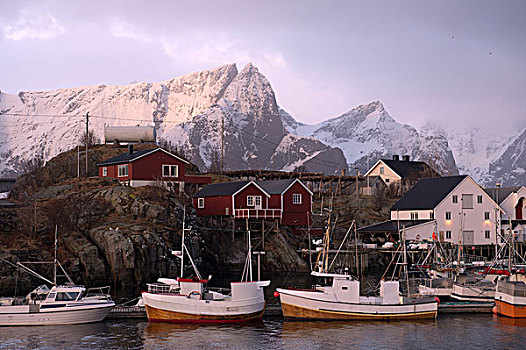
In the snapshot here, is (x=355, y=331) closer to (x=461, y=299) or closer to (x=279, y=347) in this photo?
(x=279, y=347)

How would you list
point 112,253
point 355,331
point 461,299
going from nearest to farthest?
point 355,331, point 461,299, point 112,253

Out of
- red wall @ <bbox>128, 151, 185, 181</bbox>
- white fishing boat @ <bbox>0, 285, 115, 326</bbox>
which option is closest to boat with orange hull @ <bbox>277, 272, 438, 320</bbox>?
white fishing boat @ <bbox>0, 285, 115, 326</bbox>

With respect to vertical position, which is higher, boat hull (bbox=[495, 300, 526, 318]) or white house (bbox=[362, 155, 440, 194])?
white house (bbox=[362, 155, 440, 194])

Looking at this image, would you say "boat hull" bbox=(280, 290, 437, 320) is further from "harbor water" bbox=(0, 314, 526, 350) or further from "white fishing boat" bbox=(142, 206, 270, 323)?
"white fishing boat" bbox=(142, 206, 270, 323)

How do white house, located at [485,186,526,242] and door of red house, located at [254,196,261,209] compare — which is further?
white house, located at [485,186,526,242]

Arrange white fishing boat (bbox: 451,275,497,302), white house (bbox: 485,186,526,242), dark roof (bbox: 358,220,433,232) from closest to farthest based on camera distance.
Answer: white fishing boat (bbox: 451,275,497,302) < dark roof (bbox: 358,220,433,232) < white house (bbox: 485,186,526,242)

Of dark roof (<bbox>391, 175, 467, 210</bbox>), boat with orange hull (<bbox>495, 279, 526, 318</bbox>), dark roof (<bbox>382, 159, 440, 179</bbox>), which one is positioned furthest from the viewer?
dark roof (<bbox>382, 159, 440, 179</bbox>)

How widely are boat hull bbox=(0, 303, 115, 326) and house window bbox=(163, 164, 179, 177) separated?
45515mm

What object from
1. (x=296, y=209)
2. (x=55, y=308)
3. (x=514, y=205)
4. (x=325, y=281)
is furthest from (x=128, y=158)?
(x=514, y=205)

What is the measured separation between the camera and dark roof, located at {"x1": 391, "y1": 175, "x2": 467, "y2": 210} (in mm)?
89438

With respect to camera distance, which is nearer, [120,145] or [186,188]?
[186,188]

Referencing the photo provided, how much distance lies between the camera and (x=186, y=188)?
94625 millimetres

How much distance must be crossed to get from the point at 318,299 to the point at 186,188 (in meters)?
49.8

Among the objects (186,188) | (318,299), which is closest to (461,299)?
(318,299)
